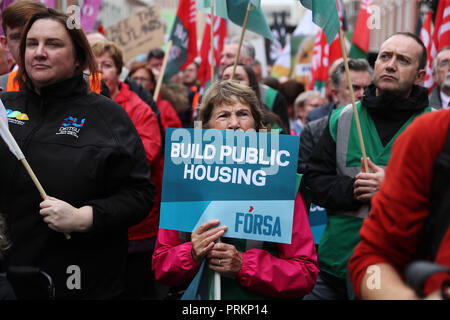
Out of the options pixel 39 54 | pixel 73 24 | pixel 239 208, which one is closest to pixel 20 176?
pixel 39 54

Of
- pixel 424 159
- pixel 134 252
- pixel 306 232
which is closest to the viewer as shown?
pixel 424 159

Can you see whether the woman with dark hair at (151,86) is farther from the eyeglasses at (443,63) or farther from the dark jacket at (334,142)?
the dark jacket at (334,142)

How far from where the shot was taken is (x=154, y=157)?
5.11 metres

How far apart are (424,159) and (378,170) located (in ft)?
5.43

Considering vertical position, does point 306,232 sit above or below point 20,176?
below

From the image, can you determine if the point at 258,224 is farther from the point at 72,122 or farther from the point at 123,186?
the point at 72,122

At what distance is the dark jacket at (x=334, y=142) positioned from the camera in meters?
3.57

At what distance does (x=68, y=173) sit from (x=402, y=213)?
1711 millimetres

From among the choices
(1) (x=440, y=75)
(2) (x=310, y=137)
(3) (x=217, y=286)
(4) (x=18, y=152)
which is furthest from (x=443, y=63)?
(4) (x=18, y=152)

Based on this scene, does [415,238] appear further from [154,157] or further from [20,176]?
[154,157]

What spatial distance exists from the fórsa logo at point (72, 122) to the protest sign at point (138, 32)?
5768 millimetres

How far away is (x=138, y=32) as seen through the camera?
28.6 feet

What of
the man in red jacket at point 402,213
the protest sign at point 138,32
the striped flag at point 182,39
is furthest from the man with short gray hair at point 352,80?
the protest sign at point 138,32

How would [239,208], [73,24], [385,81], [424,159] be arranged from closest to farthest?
1. [424,159]
2. [239,208]
3. [73,24]
4. [385,81]
